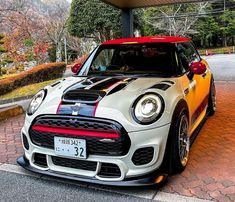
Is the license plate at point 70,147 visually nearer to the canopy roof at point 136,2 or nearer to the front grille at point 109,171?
the front grille at point 109,171

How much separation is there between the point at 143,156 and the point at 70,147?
63 centimetres

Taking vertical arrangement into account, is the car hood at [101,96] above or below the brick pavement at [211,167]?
above

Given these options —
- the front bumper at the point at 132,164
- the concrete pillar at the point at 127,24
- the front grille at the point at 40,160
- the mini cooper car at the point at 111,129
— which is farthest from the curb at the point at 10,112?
the concrete pillar at the point at 127,24

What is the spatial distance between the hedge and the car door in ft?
29.3

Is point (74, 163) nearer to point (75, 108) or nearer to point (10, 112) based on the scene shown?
point (75, 108)

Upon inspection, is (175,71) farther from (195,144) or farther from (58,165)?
(58,165)

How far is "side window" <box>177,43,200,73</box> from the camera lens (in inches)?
149

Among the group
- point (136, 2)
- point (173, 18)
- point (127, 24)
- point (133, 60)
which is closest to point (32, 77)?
point (127, 24)

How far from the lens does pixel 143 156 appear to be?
8.76 feet

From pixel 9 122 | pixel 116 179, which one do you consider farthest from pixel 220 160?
pixel 9 122

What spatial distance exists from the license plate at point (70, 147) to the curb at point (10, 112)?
2954 millimetres

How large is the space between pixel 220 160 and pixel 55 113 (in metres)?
1.81

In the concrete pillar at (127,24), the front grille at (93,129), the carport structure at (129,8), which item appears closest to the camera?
the front grille at (93,129)

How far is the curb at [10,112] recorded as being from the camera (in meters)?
5.45
